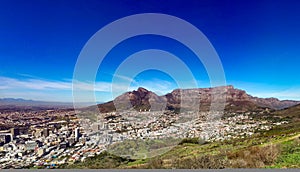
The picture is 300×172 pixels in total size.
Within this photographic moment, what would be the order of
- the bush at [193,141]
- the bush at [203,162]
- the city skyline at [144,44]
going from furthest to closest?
the bush at [193,141] → the city skyline at [144,44] → the bush at [203,162]

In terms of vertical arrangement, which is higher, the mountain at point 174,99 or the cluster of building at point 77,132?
the mountain at point 174,99

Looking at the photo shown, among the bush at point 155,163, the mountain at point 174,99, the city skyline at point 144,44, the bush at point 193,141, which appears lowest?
the bush at point 155,163

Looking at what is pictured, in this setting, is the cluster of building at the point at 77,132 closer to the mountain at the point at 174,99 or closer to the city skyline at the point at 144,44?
the mountain at the point at 174,99

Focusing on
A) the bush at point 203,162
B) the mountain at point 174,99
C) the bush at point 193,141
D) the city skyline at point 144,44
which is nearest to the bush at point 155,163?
the bush at point 203,162

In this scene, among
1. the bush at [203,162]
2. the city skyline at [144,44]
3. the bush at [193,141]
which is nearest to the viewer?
the bush at [203,162]

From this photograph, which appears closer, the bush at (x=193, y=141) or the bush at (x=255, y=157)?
the bush at (x=255, y=157)

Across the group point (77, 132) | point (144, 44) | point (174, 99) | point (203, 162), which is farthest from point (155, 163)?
point (144, 44)

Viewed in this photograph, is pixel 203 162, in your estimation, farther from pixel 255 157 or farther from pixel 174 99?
pixel 174 99

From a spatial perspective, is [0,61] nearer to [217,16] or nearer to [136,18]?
[136,18]

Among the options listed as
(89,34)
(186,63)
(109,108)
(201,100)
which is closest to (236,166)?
(201,100)

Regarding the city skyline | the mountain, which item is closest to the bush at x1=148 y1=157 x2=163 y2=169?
the mountain
